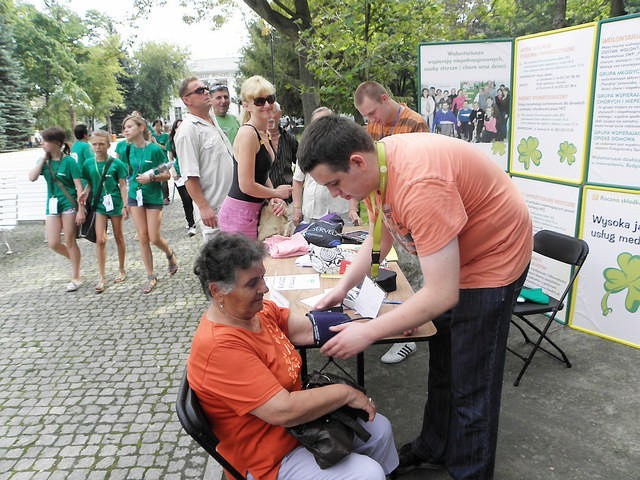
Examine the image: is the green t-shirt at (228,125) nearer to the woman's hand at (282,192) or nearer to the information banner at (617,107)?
the woman's hand at (282,192)

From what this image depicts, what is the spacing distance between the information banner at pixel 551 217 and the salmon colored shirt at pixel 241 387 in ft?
10.2

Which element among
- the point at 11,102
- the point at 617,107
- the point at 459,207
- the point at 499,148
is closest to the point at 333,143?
the point at 459,207

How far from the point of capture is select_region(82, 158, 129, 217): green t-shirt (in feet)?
18.1

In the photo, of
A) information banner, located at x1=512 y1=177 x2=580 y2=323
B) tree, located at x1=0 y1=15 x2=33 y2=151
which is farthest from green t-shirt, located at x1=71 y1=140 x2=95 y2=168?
tree, located at x1=0 y1=15 x2=33 y2=151

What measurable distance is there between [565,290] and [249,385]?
109 inches

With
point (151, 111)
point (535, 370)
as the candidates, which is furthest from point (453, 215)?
A: point (151, 111)

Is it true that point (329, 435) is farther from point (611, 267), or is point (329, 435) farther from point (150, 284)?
point (150, 284)

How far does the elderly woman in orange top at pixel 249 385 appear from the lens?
61.9 inches

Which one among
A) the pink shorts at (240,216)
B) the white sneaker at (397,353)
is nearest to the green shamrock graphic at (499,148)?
the white sneaker at (397,353)

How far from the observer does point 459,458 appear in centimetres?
206

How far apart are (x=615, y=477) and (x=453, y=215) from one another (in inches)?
74.7

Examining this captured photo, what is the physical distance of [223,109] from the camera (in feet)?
16.4

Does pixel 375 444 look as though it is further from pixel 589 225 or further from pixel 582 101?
pixel 582 101

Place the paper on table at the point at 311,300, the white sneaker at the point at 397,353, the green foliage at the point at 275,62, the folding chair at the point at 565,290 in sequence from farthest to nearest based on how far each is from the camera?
the green foliage at the point at 275,62
the white sneaker at the point at 397,353
the folding chair at the point at 565,290
the paper on table at the point at 311,300
